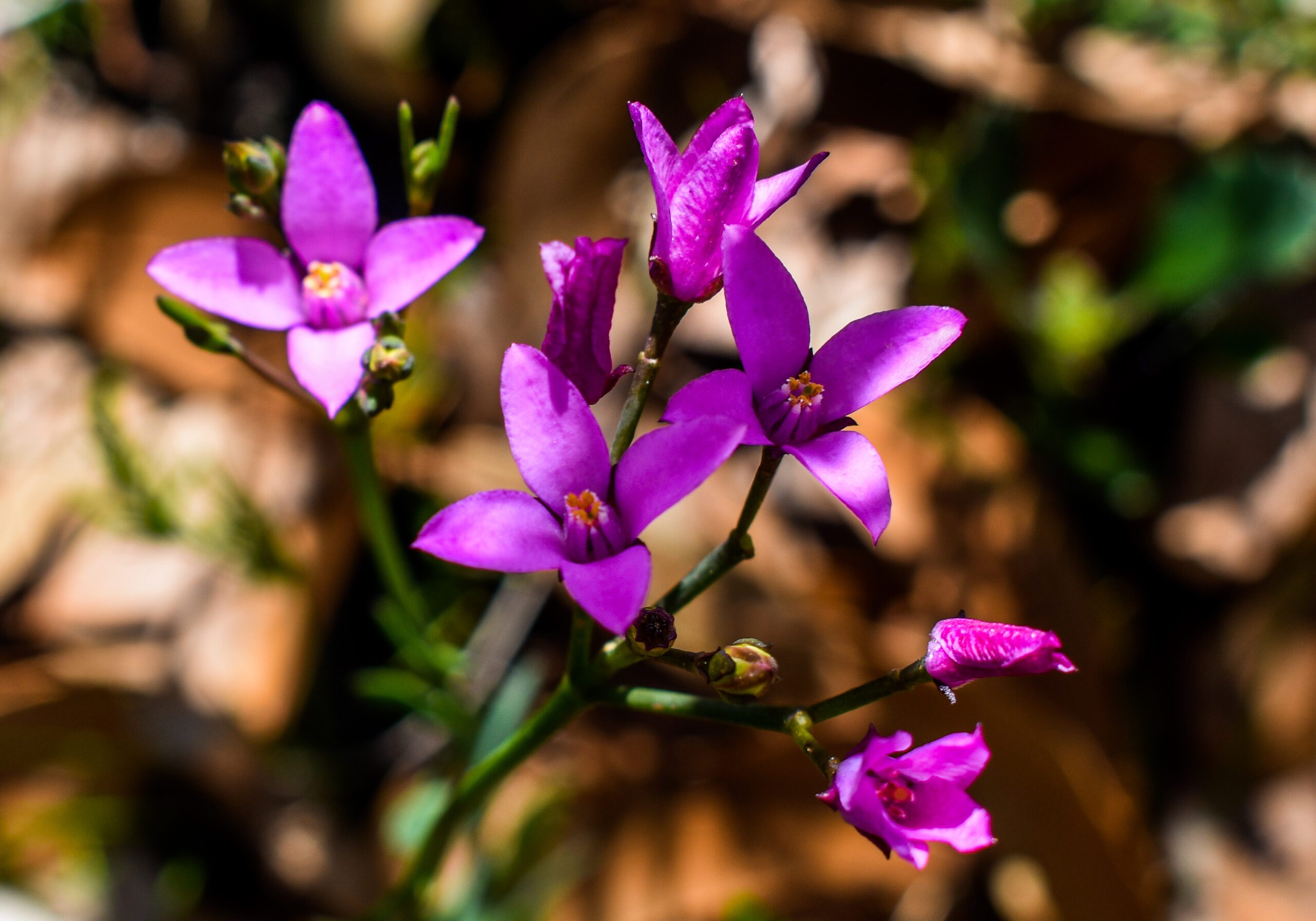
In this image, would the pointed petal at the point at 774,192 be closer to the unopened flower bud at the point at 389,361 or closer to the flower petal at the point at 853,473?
the flower petal at the point at 853,473

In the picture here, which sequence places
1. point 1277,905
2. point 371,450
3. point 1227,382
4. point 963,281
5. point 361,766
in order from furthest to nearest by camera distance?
1. point 963,281
2. point 1227,382
3. point 361,766
4. point 1277,905
5. point 371,450

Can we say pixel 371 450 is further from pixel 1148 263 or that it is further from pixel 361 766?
pixel 1148 263

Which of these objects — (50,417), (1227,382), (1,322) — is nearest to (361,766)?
(50,417)

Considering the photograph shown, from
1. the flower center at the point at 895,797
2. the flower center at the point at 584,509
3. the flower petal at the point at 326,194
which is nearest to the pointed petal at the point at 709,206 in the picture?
the flower center at the point at 584,509

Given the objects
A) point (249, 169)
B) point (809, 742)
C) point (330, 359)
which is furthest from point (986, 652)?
point (249, 169)

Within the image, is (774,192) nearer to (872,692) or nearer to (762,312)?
(762,312)

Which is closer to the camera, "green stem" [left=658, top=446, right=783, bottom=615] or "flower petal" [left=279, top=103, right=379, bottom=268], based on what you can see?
"green stem" [left=658, top=446, right=783, bottom=615]

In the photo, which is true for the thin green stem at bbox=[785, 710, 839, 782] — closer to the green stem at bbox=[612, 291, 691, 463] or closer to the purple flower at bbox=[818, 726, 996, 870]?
the purple flower at bbox=[818, 726, 996, 870]

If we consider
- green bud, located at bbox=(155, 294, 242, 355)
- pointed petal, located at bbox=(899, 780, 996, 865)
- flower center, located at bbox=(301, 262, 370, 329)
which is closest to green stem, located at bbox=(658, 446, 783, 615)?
pointed petal, located at bbox=(899, 780, 996, 865)
